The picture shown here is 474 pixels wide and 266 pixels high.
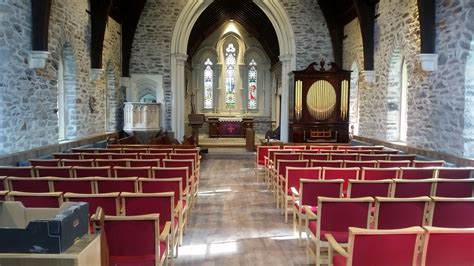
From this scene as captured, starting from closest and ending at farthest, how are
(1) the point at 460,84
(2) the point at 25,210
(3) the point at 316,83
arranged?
(2) the point at 25,210 → (1) the point at 460,84 → (3) the point at 316,83

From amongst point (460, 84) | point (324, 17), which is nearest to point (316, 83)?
point (324, 17)

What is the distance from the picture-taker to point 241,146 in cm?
1518

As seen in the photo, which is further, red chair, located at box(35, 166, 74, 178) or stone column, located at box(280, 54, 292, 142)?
stone column, located at box(280, 54, 292, 142)

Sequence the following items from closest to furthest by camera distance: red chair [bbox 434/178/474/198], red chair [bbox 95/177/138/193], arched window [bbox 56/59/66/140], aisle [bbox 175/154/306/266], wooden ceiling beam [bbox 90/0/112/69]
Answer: aisle [bbox 175/154/306/266] < red chair [bbox 95/177/138/193] < red chair [bbox 434/178/474/198] < arched window [bbox 56/59/66/140] < wooden ceiling beam [bbox 90/0/112/69]

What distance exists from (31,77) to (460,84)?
23.9ft

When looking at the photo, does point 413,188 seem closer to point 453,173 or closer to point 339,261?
point 453,173

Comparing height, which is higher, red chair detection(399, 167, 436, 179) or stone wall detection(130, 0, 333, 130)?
stone wall detection(130, 0, 333, 130)

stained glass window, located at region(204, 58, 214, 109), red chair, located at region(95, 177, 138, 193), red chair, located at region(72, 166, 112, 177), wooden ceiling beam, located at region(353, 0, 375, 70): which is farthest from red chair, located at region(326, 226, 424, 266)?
stained glass window, located at region(204, 58, 214, 109)

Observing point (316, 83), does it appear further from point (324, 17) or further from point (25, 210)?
point (25, 210)

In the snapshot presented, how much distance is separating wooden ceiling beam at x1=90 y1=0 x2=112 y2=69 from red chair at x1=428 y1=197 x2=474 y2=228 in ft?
30.8

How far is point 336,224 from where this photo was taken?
11.2 ft

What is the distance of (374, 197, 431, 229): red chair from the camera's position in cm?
325

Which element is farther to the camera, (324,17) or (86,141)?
(324,17)

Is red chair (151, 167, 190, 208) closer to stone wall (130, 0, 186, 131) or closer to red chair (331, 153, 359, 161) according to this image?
red chair (331, 153, 359, 161)
